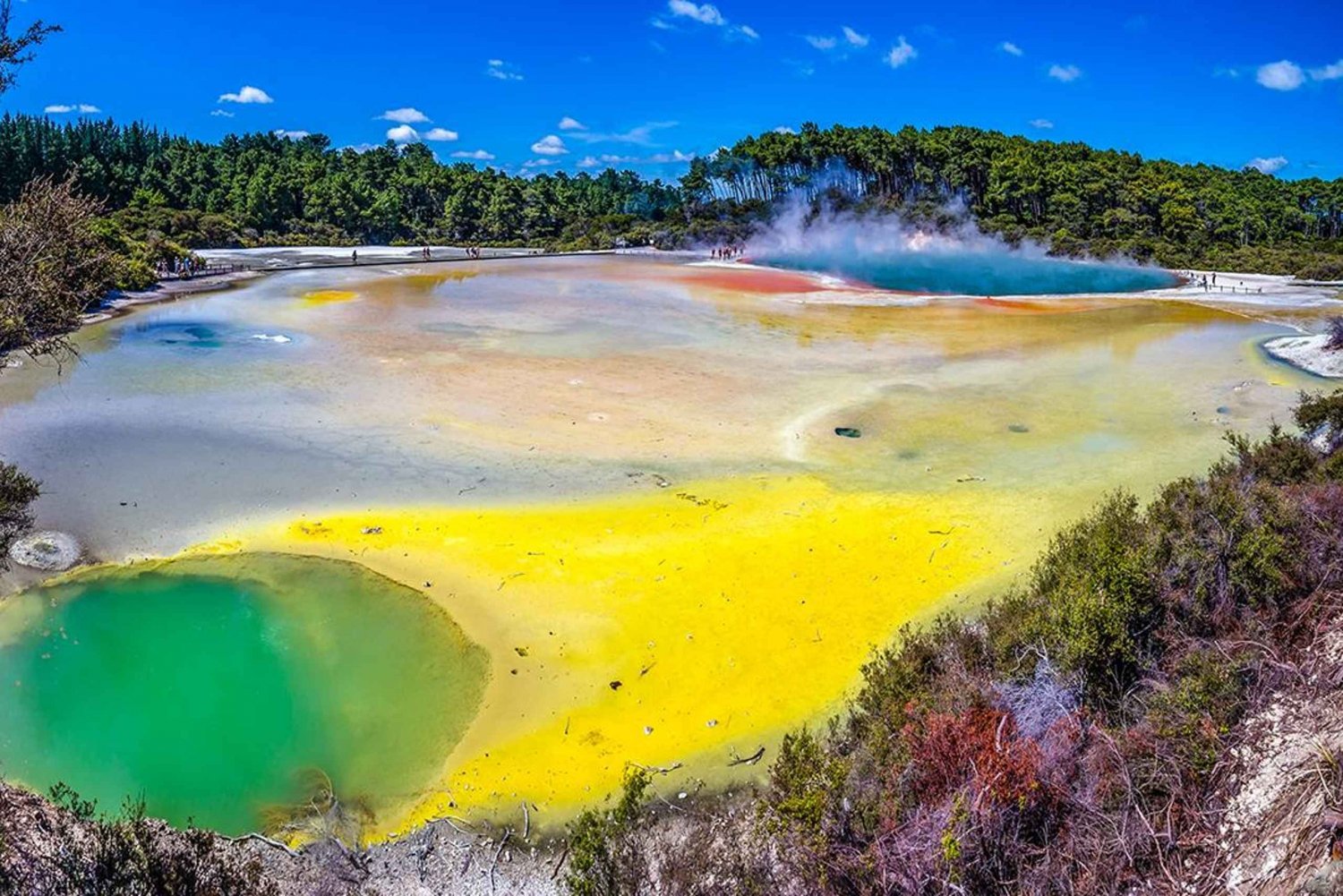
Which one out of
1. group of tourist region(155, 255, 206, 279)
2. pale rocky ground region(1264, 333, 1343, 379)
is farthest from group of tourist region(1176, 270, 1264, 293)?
group of tourist region(155, 255, 206, 279)

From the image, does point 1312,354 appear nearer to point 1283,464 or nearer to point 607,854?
point 1283,464

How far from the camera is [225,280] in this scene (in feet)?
141

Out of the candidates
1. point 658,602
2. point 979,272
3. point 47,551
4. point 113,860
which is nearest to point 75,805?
point 113,860

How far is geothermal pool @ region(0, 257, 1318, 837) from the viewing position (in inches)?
327

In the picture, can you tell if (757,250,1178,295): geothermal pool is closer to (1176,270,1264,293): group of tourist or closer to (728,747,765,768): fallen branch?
(1176,270,1264,293): group of tourist

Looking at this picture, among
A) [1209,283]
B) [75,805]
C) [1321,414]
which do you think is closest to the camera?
[75,805]

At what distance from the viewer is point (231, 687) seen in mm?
9148

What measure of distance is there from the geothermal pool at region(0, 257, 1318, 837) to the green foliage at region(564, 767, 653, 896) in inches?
52.5

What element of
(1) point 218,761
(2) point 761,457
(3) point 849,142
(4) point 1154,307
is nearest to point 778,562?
(2) point 761,457

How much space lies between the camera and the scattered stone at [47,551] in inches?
452

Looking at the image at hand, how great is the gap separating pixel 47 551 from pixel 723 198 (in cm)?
7959

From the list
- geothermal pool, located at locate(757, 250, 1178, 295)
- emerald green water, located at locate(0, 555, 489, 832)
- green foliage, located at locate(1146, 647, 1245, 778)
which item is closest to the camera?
green foliage, located at locate(1146, 647, 1245, 778)

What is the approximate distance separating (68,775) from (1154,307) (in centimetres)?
4277

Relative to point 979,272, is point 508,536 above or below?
below
